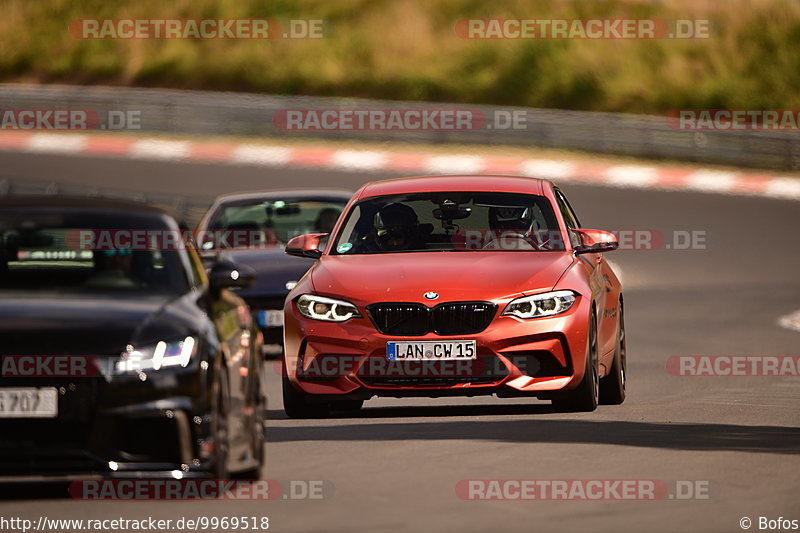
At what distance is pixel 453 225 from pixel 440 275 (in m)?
1.11

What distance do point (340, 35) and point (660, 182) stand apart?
20.9 m

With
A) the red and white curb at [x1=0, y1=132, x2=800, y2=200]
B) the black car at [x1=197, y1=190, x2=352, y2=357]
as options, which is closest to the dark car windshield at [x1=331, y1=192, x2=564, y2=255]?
the black car at [x1=197, y1=190, x2=352, y2=357]

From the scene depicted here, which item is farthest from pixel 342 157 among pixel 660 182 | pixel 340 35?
pixel 340 35

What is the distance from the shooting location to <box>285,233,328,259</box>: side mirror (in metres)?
12.9

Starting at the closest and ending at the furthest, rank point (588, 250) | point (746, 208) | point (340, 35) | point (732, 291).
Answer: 1. point (588, 250)
2. point (732, 291)
3. point (746, 208)
4. point (340, 35)

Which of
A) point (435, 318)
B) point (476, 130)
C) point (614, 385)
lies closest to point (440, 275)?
point (435, 318)

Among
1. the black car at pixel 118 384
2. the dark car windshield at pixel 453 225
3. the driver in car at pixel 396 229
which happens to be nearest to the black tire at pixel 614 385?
the dark car windshield at pixel 453 225

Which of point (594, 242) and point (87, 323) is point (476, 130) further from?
point (87, 323)

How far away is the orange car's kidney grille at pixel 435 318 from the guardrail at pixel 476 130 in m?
24.2

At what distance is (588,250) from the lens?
12625mm

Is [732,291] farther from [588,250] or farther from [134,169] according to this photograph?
[134,169]

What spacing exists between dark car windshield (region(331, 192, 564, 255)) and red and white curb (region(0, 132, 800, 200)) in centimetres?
1945

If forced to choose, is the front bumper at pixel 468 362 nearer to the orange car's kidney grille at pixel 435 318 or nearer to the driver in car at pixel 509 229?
the orange car's kidney grille at pixel 435 318

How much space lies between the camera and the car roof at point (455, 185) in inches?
515
